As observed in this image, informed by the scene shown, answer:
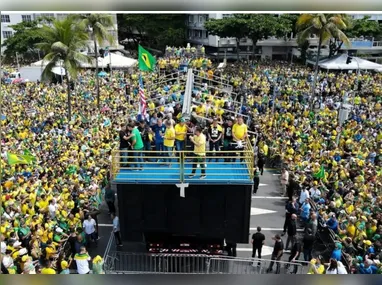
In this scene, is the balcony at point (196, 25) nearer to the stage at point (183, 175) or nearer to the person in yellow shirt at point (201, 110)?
the person in yellow shirt at point (201, 110)

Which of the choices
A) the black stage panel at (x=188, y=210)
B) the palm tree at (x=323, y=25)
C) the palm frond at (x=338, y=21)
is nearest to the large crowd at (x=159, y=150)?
the black stage panel at (x=188, y=210)

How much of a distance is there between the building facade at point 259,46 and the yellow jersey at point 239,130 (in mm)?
42177

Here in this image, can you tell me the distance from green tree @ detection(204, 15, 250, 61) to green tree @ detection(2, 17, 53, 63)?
2040cm

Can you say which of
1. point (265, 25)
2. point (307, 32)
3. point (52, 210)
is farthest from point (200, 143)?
point (265, 25)

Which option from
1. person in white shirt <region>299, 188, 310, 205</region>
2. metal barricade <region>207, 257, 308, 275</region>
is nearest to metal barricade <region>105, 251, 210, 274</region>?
metal barricade <region>207, 257, 308, 275</region>

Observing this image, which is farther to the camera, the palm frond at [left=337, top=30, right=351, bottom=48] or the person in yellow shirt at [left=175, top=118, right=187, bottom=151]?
the palm frond at [left=337, top=30, right=351, bottom=48]

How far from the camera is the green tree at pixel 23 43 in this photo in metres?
48.8

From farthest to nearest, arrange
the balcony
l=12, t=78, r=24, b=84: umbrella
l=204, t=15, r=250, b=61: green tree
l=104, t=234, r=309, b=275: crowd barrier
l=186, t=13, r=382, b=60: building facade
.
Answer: the balcony, l=186, t=13, r=382, b=60: building facade, l=204, t=15, r=250, b=61: green tree, l=12, t=78, r=24, b=84: umbrella, l=104, t=234, r=309, b=275: crowd barrier

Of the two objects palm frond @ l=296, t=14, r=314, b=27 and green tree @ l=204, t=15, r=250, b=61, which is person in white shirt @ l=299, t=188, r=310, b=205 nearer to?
palm frond @ l=296, t=14, r=314, b=27

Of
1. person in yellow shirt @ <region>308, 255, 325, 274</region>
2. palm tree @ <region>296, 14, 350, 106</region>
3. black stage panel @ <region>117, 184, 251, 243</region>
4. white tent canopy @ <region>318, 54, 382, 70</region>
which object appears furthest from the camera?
white tent canopy @ <region>318, 54, 382, 70</region>

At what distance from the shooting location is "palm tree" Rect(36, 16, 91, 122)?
22719 mm

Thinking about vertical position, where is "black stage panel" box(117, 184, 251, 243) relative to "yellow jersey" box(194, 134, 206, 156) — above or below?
below
